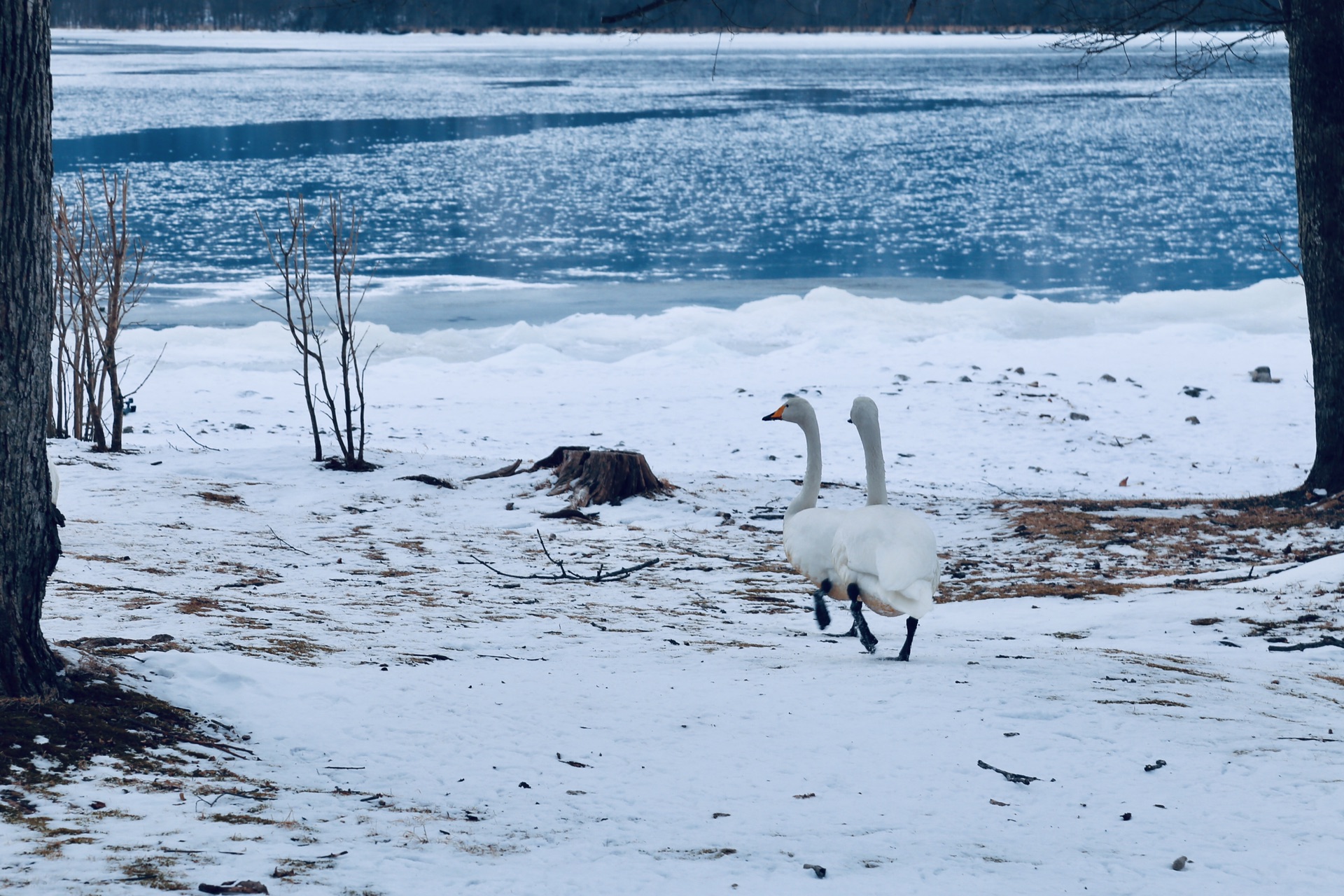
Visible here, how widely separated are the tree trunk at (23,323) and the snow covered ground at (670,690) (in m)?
0.45

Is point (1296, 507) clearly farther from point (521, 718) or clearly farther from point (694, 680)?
point (521, 718)

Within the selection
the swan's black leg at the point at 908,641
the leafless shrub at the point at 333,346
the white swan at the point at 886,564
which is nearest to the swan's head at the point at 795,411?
the white swan at the point at 886,564

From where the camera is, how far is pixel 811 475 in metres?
6.73

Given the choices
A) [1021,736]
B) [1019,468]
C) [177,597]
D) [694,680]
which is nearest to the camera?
[1021,736]

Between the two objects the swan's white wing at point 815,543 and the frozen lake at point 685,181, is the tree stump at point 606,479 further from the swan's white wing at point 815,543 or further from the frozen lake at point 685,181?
the swan's white wing at point 815,543

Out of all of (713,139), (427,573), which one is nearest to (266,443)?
(427,573)

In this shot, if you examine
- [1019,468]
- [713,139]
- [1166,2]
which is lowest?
[1019,468]

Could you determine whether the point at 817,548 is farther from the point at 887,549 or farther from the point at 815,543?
the point at 887,549

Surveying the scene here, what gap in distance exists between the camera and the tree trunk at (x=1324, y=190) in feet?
28.6

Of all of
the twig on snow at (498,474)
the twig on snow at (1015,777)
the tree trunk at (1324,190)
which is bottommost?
the twig on snow at (1015,777)

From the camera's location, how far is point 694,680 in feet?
16.8

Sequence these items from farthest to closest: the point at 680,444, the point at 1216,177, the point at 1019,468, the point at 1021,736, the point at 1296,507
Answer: the point at 1216,177 < the point at 680,444 < the point at 1019,468 < the point at 1296,507 < the point at 1021,736

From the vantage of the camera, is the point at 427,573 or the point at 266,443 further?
the point at 266,443

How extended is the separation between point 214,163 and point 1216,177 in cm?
3028
